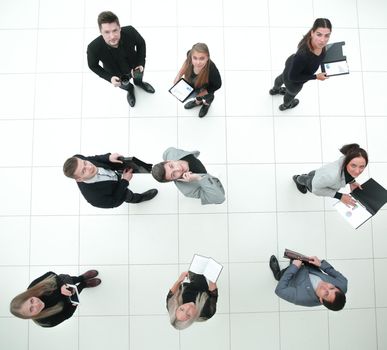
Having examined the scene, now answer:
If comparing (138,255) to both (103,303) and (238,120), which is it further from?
(238,120)

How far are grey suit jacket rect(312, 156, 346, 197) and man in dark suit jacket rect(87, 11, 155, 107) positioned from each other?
2.21 m

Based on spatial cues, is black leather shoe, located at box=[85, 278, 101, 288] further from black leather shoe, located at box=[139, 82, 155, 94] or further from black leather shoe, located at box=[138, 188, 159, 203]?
black leather shoe, located at box=[139, 82, 155, 94]

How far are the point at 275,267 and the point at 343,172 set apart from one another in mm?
1416

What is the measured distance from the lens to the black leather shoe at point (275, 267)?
3.65 metres

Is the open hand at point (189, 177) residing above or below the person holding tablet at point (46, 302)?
above

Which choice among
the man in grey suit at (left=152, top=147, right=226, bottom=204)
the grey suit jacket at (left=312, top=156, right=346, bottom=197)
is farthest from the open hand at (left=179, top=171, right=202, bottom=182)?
the grey suit jacket at (left=312, top=156, right=346, bottom=197)

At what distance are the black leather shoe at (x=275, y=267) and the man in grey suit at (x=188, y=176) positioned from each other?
3.84ft

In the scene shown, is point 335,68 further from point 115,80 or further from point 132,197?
point 132,197

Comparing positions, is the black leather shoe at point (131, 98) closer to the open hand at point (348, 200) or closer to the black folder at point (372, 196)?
the open hand at point (348, 200)

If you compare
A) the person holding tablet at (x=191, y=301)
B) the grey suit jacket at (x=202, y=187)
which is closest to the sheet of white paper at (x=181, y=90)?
the grey suit jacket at (x=202, y=187)

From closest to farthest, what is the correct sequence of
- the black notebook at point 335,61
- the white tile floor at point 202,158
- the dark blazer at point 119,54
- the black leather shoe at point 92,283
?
1. the dark blazer at point 119,54
2. the black notebook at point 335,61
3. the black leather shoe at point 92,283
4. the white tile floor at point 202,158

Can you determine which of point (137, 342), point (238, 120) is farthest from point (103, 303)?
point (238, 120)

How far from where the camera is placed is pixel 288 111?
4.09m

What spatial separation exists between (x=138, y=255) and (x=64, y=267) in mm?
906
